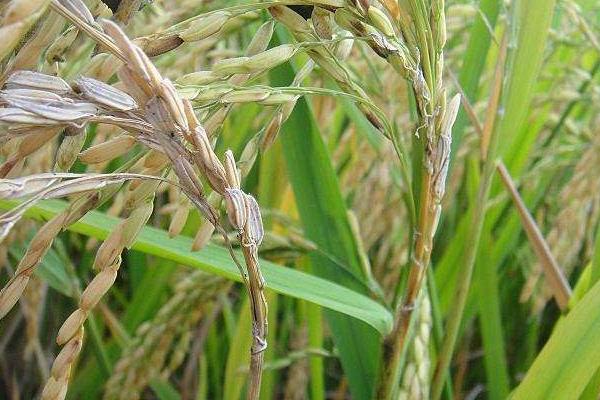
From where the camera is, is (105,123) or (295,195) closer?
(105,123)

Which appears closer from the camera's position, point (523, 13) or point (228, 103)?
point (228, 103)

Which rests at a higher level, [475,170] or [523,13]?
[523,13]

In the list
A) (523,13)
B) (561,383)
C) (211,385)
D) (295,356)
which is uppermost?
(523,13)

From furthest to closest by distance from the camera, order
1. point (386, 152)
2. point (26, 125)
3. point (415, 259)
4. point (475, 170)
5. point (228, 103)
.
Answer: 1. point (475, 170)
2. point (386, 152)
3. point (415, 259)
4. point (228, 103)
5. point (26, 125)

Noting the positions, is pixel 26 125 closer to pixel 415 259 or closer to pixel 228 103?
pixel 228 103

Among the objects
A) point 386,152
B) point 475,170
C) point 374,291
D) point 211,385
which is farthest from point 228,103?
point 211,385

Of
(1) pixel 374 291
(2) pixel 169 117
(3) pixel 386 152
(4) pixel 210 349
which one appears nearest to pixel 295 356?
(1) pixel 374 291

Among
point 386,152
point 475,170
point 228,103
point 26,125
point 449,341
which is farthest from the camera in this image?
point 475,170
